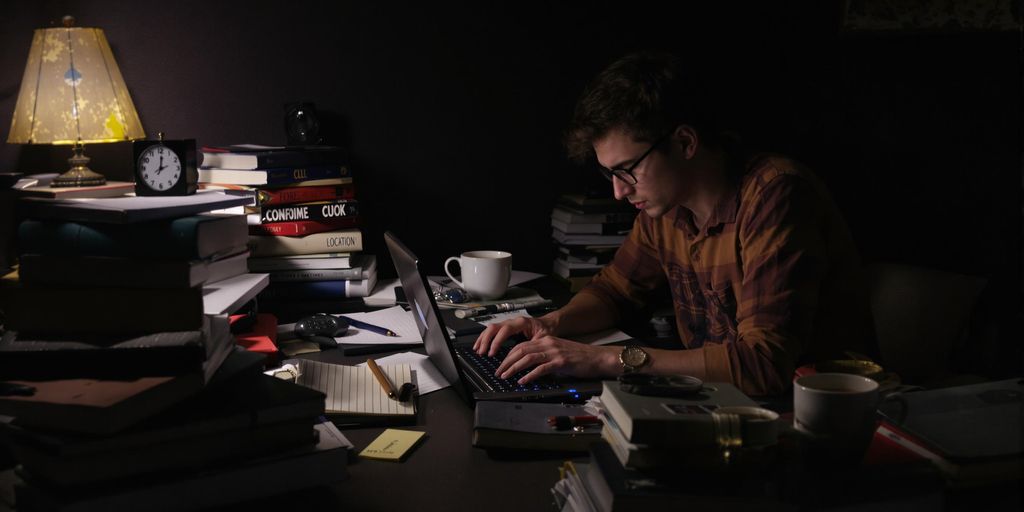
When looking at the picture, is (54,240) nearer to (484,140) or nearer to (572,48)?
(484,140)

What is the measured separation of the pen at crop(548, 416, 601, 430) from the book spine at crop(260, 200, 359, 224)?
109 cm

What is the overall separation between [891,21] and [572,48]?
3.19 feet

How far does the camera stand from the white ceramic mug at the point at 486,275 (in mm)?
2061

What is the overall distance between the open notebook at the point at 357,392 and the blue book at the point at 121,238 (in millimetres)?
359

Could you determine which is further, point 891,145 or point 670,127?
point 891,145

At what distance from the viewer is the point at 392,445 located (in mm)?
1233

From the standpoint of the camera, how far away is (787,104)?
106 inches

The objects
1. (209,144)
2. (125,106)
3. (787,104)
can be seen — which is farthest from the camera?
(787,104)

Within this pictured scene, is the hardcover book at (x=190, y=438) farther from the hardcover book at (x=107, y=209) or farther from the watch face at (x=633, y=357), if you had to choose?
the watch face at (x=633, y=357)

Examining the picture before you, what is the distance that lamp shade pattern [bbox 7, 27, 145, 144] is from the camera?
196 cm

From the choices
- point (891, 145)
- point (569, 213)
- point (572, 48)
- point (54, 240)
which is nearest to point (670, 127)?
point (569, 213)

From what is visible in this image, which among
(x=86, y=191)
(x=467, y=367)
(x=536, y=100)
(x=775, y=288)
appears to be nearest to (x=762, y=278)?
(x=775, y=288)

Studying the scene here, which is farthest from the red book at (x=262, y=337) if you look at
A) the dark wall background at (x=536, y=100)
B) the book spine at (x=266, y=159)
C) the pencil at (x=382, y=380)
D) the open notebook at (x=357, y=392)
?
the dark wall background at (x=536, y=100)

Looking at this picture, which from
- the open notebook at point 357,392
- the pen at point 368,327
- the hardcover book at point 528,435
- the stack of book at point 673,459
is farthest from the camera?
the pen at point 368,327
